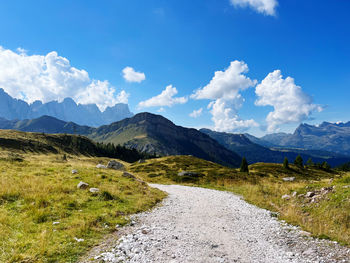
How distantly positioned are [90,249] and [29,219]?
15.4 feet

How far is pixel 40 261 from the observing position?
6.74 m

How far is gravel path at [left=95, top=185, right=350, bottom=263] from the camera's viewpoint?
770 cm

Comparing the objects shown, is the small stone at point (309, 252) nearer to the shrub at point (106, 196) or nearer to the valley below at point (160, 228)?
the valley below at point (160, 228)

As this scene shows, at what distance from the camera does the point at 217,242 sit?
9.17 m

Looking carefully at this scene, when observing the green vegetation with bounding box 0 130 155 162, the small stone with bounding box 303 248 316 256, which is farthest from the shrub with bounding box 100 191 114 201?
the green vegetation with bounding box 0 130 155 162

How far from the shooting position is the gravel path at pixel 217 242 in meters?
7.70

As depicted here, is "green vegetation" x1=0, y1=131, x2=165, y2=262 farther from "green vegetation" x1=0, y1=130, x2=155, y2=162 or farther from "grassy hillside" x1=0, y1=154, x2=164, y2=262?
"green vegetation" x1=0, y1=130, x2=155, y2=162

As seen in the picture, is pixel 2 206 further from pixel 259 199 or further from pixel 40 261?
pixel 259 199

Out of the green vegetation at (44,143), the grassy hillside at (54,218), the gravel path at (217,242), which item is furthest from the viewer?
the green vegetation at (44,143)

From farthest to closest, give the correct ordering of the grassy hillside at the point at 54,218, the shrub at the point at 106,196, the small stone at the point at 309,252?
the shrub at the point at 106,196 < the small stone at the point at 309,252 < the grassy hillside at the point at 54,218

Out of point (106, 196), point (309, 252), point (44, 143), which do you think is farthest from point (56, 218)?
point (44, 143)

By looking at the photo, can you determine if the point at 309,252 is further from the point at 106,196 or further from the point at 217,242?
the point at 106,196

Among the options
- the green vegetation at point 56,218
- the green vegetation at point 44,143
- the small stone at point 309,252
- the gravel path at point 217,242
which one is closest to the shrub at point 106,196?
the green vegetation at point 56,218

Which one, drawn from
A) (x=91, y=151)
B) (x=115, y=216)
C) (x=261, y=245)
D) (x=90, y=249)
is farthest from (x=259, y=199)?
(x=91, y=151)
